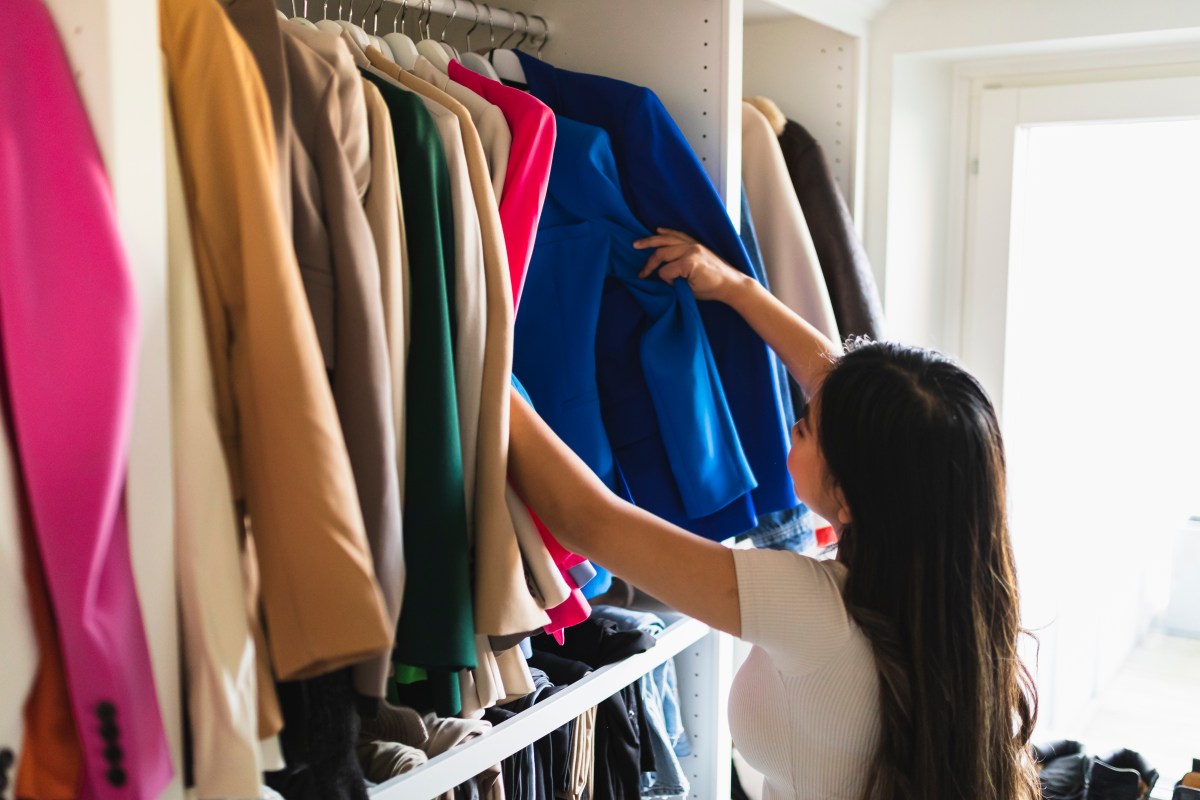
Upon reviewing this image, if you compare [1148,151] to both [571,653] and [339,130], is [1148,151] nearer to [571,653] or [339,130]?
[571,653]

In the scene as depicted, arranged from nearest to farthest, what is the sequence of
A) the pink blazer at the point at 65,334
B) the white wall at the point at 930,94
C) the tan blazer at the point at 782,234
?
the pink blazer at the point at 65,334 < the tan blazer at the point at 782,234 < the white wall at the point at 930,94

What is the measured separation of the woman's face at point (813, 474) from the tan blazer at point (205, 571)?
0.75 m

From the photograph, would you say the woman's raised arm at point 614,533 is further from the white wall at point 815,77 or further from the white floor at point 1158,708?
the white floor at point 1158,708

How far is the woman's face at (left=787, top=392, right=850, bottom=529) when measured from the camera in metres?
1.34

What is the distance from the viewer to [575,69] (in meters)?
1.78

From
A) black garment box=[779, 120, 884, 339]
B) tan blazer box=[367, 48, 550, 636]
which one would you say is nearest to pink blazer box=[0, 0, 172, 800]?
tan blazer box=[367, 48, 550, 636]

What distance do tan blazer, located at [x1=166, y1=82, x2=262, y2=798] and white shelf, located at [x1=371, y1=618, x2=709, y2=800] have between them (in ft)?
1.27

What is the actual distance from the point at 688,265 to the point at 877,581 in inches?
19.9

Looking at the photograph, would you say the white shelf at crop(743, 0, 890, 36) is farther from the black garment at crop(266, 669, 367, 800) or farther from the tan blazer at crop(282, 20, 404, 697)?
the black garment at crop(266, 669, 367, 800)

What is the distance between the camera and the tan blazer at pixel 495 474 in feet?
3.69

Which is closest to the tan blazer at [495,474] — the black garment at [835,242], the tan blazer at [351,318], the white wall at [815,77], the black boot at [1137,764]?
the tan blazer at [351,318]

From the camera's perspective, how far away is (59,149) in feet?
2.51

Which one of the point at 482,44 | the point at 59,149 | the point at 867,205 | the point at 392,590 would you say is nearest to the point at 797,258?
the point at 867,205

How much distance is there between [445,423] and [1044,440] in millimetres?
1784
